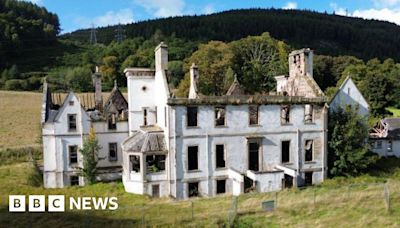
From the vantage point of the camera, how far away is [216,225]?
18.8m

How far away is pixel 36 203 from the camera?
79.9 feet

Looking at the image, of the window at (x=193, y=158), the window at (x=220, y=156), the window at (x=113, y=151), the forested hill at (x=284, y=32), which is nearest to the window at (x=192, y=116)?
the window at (x=193, y=158)

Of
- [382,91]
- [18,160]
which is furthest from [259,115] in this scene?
[382,91]

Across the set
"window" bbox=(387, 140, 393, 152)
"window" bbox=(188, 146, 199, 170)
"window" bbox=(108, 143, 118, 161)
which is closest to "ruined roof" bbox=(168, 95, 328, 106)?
"window" bbox=(188, 146, 199, 170)

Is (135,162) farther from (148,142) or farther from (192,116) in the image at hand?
(192,116)

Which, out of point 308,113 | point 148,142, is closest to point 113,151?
point 148,142

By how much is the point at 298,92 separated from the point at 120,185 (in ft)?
55.6

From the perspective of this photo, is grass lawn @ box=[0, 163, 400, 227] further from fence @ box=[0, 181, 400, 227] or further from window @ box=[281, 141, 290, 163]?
window @ box=[281, 141, 290, 163]

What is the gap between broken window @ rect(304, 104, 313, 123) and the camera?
30.7 m

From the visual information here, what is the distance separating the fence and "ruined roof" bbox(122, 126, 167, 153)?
400 centimetres

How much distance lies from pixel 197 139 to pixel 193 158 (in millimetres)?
1474

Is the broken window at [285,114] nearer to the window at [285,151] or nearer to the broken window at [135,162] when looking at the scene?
the window at [285,151]

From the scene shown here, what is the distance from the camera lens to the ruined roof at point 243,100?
90.4 ft

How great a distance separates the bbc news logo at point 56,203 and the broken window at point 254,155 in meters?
10.3
